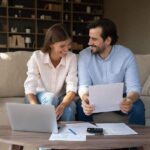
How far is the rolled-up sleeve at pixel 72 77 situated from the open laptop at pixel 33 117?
1.96 feet

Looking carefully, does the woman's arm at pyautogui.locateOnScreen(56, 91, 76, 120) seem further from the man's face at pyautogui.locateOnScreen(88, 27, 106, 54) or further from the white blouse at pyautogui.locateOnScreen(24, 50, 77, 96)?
the man's face at pyautogui.locateOnScreen(88, 27, 106, 54)

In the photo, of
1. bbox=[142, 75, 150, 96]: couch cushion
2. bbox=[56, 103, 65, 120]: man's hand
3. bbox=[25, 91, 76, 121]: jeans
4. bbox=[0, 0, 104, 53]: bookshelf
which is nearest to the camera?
bbox=[56, 103, 65, 120]: man's hand

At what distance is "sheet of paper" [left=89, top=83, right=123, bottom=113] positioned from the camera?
171cm

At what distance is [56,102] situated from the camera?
2.07 metres

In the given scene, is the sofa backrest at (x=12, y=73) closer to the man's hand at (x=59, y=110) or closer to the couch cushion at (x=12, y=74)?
the couch cushion at (x=12, y=74)

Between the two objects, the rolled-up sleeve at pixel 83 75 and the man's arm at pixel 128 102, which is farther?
the rolled-up sleeve at pixel 83 75

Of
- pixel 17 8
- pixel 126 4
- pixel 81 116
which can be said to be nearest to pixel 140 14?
pixel 126 4

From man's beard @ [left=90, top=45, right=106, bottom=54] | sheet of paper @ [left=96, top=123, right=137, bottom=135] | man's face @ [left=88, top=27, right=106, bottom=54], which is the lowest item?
sheet of paper @ [left=96, top=123, right=137, bottom=135]

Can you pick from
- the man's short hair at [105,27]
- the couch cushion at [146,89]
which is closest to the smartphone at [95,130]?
the man's short hair at [105,27]

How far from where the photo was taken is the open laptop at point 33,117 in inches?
58.7

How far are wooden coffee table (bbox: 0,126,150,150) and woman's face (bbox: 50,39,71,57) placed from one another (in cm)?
74

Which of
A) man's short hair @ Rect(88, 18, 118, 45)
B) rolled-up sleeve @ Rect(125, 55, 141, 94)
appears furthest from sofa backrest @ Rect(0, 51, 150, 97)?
rolled-up sleeve @ Rect(125, 55, 141, 94)

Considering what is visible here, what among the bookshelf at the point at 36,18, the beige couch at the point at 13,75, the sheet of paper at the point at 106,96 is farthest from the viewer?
the bookshelf at the point at 36,18

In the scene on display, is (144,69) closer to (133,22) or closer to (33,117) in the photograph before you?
(33,117)
